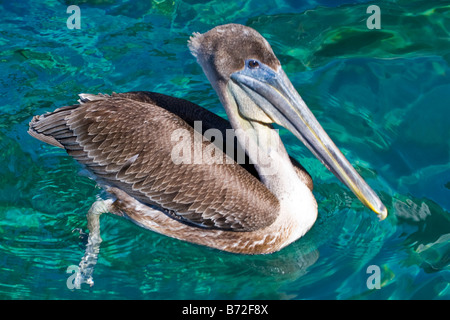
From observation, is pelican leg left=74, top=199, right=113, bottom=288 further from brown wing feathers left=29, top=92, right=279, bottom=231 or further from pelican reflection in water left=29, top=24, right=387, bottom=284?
brown wing feathers left=29, top=92, right=279, bottom=231

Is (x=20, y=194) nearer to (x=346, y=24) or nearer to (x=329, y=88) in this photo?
(x=329, y=88)

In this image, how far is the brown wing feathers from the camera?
507 centimetres

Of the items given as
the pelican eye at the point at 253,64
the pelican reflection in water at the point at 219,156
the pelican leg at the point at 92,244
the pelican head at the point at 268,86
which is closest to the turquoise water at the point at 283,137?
the pelican leg at the point at 92,244

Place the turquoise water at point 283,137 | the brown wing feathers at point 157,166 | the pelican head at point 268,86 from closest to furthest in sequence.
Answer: the pelican head at point 268,86 → the brown wing feathers at point 157,166 → the turquoise water at point 283,137

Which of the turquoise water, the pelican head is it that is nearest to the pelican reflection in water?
the pelican head

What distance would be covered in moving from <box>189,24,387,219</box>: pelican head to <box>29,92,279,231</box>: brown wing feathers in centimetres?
57

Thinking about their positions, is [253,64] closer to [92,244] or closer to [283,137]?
[283,137]

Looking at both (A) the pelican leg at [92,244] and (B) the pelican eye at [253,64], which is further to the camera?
(A) the pelican leg at [92,244]

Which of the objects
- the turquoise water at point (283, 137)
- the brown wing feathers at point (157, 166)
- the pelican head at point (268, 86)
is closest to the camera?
the pelican head at point (268, 86)

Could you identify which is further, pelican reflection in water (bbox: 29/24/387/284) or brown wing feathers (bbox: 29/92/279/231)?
brown wing feathers (bbox: 29/92/279/231)

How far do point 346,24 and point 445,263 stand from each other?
3646mm

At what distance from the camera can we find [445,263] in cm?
521

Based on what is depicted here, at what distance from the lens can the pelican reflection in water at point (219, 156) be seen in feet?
16.0

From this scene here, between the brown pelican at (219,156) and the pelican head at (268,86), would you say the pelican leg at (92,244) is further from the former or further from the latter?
the pelican head at (268,86)
